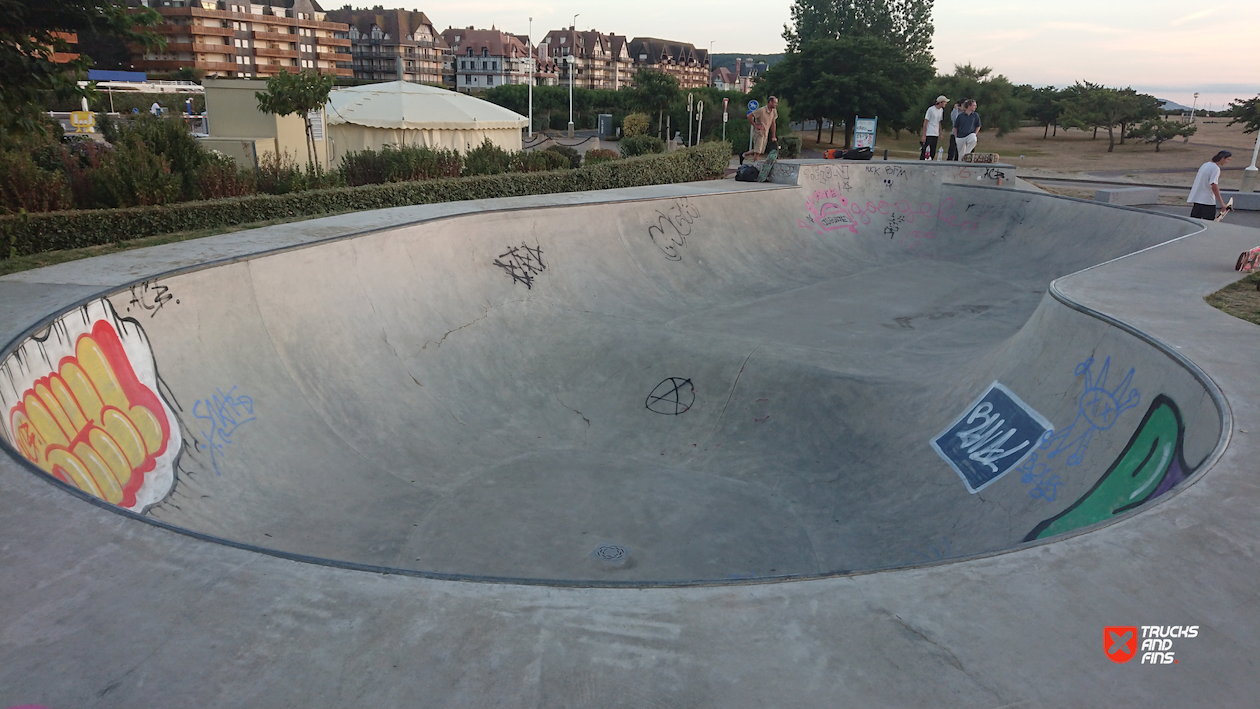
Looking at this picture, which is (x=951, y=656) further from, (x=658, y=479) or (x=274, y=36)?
(x=274, y=36)

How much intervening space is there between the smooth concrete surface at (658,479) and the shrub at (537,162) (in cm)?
373

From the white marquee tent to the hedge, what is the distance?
8.01 metres

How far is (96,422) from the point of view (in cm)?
551

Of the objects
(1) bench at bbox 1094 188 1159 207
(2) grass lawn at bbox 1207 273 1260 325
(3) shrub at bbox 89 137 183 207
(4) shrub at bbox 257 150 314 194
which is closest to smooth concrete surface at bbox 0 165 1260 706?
(2) grass lawn at bbox 1207 273 1260 325

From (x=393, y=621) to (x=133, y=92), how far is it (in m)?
70.5

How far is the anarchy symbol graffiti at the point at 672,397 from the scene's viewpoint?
9.34 meters

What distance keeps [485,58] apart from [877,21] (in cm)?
8240

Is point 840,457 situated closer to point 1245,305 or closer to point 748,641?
point 1245,305

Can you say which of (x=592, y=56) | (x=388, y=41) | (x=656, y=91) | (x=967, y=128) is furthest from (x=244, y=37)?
(x=967, y=128)

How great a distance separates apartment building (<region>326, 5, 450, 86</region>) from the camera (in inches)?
5020

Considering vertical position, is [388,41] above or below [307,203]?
above

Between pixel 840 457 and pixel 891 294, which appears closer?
pixel 840 457

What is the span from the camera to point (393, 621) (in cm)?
301

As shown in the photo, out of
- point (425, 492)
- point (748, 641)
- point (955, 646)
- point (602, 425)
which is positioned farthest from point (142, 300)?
point (955, 646)
